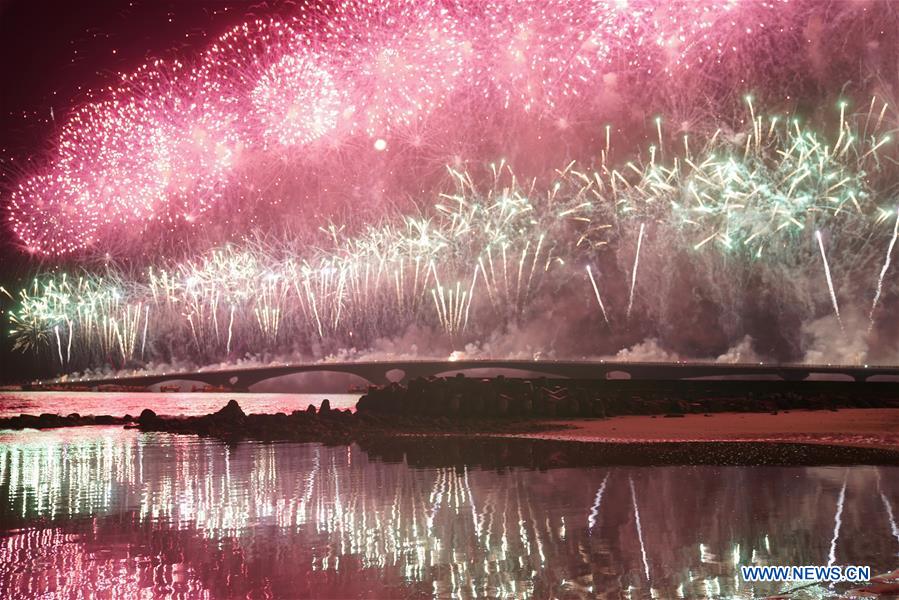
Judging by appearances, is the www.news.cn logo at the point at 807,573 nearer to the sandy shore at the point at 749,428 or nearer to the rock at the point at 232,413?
the sandy shore at the point at 749,428

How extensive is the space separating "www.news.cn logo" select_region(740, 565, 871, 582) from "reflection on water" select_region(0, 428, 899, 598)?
0.29 metres

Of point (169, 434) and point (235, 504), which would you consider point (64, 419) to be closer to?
point (169, 434)

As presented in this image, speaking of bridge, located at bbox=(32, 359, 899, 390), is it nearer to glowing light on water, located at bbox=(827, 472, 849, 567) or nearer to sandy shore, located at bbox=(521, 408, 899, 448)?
sandy shore, located at bbox=(521, 408, 899, 448)

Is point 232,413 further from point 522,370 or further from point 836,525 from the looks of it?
point 522,370

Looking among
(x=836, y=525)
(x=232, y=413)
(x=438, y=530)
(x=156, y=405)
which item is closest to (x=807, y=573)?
(x=836, y=525)

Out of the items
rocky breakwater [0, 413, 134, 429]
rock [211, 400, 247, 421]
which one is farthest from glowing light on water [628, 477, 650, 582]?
rocky breakwater [0, 413, 134, 429]

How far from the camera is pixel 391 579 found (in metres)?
13.0

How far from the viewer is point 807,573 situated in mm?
12695

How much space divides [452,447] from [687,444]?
8.02 metres

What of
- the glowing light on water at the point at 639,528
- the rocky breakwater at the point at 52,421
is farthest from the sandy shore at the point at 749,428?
the rocky breakwater at the point at 52,421

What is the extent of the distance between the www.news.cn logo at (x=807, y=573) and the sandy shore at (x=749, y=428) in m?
17.8

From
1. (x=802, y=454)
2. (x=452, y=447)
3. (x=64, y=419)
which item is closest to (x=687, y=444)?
(x=802, y=454)

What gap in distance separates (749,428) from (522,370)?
56.5 metres

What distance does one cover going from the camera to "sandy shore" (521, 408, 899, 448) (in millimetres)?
32188
